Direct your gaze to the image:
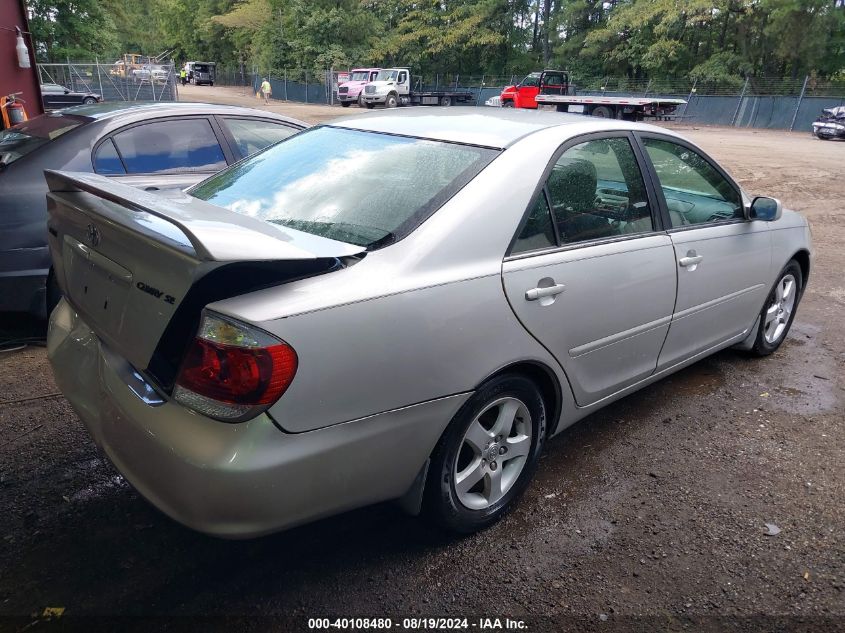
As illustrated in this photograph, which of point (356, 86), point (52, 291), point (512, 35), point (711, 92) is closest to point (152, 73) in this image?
point (356, 86)

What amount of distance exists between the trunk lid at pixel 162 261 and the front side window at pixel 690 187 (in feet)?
6.59

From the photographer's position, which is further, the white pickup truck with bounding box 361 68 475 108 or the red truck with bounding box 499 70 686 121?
the white pickup truck with bounding box 361 68 475 108

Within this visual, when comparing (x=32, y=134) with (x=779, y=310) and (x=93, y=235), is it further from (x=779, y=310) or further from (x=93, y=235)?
(x=779, y=310)

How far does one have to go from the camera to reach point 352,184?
263 centimetres

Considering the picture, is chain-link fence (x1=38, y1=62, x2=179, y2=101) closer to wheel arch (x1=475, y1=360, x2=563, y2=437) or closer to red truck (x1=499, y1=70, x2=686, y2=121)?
red truck (x1=499, y1=70, x2=686, y2=121)

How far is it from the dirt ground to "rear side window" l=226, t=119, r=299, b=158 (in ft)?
7.80

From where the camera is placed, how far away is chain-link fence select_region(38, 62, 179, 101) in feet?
75.7

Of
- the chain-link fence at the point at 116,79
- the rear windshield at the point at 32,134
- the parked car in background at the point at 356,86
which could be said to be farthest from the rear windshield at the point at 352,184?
the parked car in background at the point at 356,86

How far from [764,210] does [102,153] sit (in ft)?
13.7

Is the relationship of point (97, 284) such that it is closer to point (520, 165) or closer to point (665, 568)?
point (520, 165)

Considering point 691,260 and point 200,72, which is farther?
point 200,72

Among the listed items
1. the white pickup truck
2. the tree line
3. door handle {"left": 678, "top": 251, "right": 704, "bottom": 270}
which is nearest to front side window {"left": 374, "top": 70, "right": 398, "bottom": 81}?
the white pickup truck

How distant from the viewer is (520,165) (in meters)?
2.60

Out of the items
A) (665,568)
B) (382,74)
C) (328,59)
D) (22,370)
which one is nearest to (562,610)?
(665,568)
